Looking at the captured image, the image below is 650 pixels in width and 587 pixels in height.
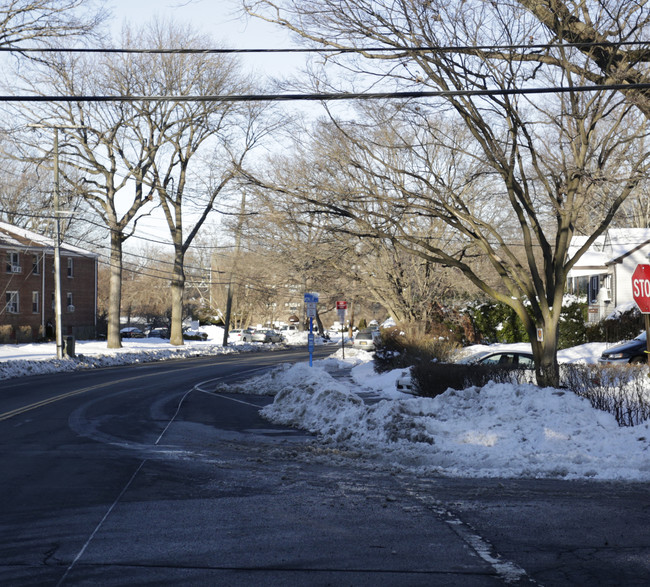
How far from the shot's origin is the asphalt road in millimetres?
5953

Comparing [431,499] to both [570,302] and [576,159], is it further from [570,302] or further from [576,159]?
[570,302]

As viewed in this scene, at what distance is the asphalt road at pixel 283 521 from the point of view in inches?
234

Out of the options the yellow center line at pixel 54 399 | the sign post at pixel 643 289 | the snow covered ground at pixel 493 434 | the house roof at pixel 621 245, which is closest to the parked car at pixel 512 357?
the snow covered ground at pixel 493 434

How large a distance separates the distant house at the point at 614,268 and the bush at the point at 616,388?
23.7 metres

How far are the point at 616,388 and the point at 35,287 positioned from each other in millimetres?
52782

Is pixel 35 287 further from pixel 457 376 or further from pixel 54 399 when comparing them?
pixel 457 376

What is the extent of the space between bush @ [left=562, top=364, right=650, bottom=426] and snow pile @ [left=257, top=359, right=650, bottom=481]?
2.53ft

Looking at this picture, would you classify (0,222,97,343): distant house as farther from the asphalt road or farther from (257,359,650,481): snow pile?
the asphalt road

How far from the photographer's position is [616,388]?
13.5 meters

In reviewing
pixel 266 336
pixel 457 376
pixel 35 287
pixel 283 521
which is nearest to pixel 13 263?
pixel 35 287

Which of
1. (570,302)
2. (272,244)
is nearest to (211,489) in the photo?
(272,244)

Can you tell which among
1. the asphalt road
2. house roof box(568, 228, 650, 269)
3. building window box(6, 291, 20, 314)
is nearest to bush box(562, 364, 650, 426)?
the asphalt road

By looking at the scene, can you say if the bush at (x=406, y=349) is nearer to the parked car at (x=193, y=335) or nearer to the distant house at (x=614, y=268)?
the distant house at (x=614, y=268)

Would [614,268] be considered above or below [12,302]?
above
